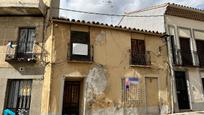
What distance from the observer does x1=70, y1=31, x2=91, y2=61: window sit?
11.2 metres

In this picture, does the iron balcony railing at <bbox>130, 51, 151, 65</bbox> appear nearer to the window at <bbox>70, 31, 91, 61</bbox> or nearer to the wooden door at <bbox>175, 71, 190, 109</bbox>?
the wooden door at <bbox>175, 71, 190, 109</bbox>

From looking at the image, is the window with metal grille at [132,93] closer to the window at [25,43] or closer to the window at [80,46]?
the window at [80,46]

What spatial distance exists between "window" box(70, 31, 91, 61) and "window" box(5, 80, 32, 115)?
288 cm

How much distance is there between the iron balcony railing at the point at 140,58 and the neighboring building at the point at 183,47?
70.9 inches

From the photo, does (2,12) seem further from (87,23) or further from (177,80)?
(177,80)

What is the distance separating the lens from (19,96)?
10398 mm

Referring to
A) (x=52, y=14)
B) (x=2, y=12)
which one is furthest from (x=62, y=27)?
(x=2, y=12)

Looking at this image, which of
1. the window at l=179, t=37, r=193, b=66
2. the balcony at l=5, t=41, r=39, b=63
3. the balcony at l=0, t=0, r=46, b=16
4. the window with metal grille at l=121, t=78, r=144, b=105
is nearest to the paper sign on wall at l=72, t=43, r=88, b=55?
the balcony at l=5, t=41, r=39, b=63

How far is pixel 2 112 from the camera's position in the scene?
32.9 feet

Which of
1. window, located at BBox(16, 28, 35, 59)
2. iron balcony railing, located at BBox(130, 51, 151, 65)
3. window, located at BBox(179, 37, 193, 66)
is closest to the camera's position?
window, located at BBox(16, 28, 35, 59)

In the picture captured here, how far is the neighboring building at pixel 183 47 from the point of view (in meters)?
13.5

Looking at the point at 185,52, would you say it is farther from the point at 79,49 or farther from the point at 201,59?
the point at 79,49

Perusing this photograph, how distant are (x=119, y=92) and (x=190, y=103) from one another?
5460 mm

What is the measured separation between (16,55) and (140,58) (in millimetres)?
7384
